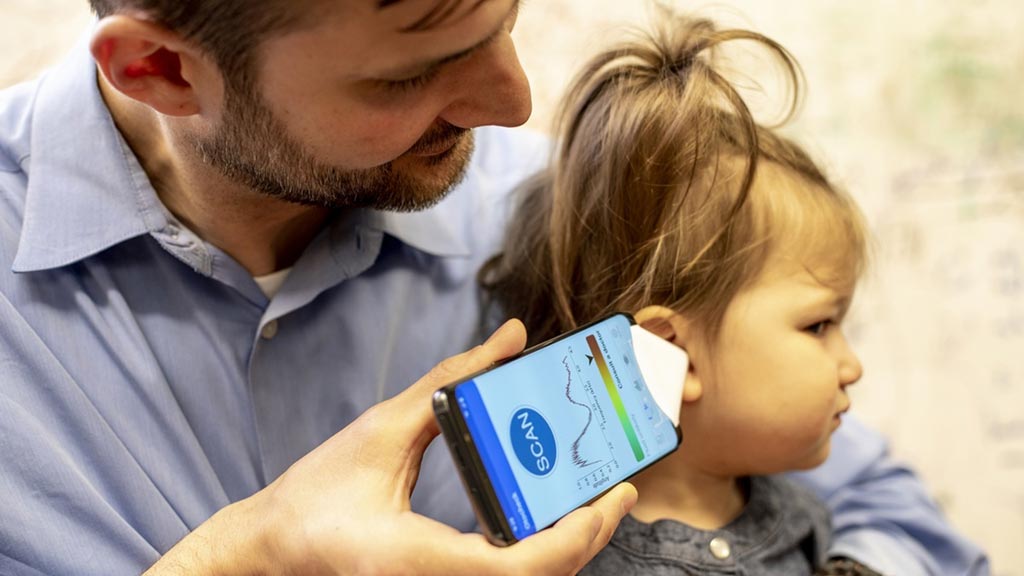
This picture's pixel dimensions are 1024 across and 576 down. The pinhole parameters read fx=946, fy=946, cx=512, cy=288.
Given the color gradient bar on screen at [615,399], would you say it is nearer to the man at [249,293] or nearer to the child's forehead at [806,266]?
the man at [249,293]

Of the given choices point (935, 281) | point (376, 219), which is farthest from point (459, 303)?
point (935, 281)

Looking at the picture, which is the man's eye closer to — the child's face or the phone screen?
the phone screen

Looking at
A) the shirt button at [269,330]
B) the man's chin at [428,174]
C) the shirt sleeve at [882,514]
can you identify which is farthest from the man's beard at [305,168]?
the shirt sleeve at [882,514]

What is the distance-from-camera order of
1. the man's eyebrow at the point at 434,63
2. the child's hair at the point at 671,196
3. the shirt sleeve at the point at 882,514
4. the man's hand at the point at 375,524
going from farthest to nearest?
the shirt sleeve at the point at 882,514, the child's hair at the point at 671,196, the man's eyebrow at the point at 434,63, the man's hand at the point at 375,524

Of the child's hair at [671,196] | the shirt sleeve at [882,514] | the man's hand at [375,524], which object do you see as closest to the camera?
the man's hand at [375,524]

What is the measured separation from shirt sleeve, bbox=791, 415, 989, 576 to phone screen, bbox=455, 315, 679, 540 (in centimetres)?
34

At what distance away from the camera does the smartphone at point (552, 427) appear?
55cm

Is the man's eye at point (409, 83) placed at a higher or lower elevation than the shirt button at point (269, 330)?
higher

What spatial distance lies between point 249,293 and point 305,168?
15 cm

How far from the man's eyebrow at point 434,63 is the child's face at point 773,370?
1.00ft

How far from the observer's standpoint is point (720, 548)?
81cm

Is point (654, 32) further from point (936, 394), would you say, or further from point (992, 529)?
point (992, 529)

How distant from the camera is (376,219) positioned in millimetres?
861

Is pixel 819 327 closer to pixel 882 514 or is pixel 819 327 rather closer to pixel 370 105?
pixel 882 514
